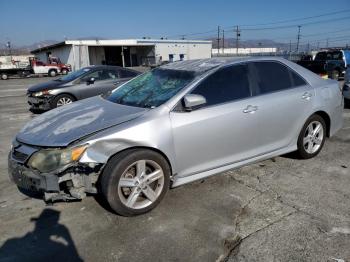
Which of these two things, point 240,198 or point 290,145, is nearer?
point 240,198

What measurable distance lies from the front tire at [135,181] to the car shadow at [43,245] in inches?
22.1

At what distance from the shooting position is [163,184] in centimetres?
350

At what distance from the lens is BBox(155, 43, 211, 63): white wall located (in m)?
49.9

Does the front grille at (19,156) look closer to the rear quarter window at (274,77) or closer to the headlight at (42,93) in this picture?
the rear quarter window at (274,77)

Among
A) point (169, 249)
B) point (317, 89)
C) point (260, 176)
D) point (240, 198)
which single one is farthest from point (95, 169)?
point (317, 89)

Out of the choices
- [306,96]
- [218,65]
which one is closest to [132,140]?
[218,65]

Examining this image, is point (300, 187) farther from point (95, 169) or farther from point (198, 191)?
point (95, 169)

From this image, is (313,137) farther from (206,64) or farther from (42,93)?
(42,93)

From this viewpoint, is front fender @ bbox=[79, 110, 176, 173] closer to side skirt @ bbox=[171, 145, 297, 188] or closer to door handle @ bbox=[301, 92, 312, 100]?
side skirt @ bbox=[171, 145, 297, 188]

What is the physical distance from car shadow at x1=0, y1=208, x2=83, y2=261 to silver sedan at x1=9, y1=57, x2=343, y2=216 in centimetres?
33

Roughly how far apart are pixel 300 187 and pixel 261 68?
1619 mm

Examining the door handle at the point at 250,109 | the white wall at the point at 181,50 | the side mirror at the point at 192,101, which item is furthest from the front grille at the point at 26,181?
the white wall at the point at 181,50

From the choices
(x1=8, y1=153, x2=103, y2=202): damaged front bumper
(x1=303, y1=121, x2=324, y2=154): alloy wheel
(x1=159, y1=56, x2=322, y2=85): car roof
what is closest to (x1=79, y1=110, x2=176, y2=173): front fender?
(x1=8, y1=153, x2=103, y2=202): damaged front bumper

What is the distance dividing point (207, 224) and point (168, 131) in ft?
3.36
